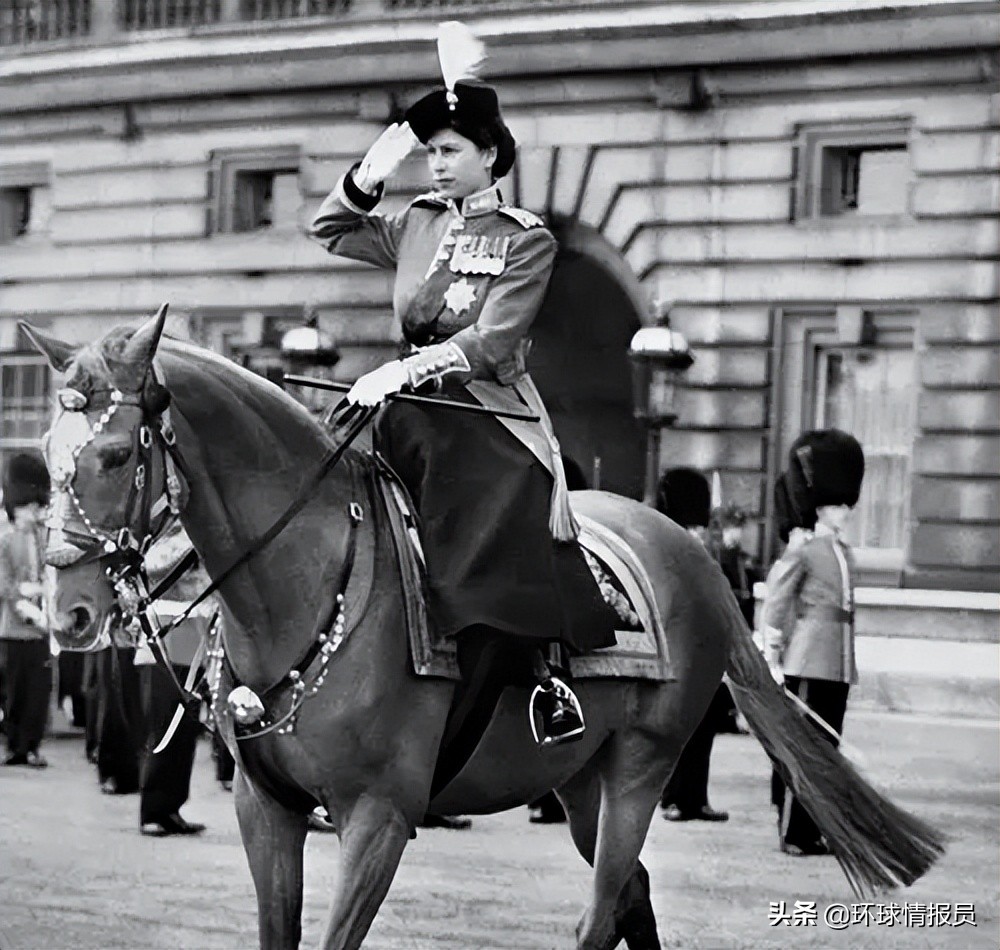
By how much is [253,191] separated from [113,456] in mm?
16421

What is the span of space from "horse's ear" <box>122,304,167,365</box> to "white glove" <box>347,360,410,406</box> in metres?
0.54

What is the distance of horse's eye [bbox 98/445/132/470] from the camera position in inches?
189

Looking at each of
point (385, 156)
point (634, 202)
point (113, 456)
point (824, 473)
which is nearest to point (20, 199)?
point (634, 202)

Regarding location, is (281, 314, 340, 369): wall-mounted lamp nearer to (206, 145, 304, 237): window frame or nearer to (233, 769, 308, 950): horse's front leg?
(206, 145, 304, 237): window frame

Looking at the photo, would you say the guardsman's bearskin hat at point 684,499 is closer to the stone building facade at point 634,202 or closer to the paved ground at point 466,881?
the paved ground at point 466,881

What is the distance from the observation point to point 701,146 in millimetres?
18500

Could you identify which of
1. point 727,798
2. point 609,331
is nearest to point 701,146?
point 609,331

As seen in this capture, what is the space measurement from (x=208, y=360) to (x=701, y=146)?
45.2 ft

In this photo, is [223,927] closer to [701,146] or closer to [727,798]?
[727,798]

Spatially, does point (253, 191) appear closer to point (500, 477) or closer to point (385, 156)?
point (385, 156)

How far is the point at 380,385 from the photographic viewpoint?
5.20 metres

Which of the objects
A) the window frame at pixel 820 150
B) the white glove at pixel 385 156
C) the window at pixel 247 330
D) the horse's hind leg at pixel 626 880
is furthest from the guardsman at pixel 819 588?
the window at pixel 247 330

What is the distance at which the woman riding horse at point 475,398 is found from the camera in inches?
211

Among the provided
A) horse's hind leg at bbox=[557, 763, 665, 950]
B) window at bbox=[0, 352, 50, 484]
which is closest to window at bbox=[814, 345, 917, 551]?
window at bbox=[0, 352, 50, 484]
